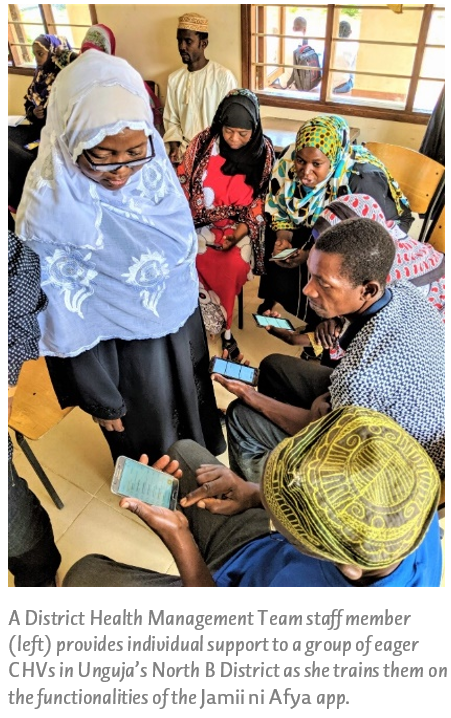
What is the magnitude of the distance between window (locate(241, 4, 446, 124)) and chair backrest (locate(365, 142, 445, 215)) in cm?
103

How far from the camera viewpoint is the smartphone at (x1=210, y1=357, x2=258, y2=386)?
162cm

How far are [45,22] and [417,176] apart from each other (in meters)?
3.86

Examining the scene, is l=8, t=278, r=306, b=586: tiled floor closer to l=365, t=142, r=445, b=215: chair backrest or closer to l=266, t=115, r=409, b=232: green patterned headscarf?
l=266, t=115, r=409, b=232: green patterned headscarf

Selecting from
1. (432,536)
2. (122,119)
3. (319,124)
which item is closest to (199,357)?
(122,119)

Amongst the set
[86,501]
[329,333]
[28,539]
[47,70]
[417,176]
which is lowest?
[86,501]

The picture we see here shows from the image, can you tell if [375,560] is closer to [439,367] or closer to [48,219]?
[439,367]

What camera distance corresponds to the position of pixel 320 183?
2129mm

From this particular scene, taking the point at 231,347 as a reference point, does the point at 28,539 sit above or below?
above

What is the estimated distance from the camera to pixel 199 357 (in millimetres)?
1656

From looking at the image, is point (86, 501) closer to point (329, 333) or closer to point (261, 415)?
point (261, 415)

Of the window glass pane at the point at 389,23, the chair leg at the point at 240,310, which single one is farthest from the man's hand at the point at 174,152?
the window glass pane at the point at 389,23

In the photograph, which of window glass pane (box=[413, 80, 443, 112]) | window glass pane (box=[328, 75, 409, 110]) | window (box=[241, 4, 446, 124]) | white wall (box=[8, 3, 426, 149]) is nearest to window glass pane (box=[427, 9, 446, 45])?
window (box=[241, 4, 446, 124])

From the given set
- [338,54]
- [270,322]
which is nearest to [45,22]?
[338,54]

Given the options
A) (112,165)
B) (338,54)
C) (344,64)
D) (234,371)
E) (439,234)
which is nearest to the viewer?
(112,165)
